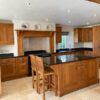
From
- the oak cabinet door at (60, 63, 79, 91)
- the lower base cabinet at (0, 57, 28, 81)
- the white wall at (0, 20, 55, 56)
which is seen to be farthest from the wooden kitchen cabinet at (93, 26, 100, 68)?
the lower base cabinet at (0, 57, 28, 81)

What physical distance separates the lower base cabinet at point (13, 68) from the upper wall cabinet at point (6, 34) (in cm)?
77

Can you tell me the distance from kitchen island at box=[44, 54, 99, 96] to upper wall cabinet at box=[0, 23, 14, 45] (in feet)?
7.35

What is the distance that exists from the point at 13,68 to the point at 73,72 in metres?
2.57

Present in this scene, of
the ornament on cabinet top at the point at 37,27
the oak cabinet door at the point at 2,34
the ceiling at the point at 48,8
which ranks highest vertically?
the ceiling at the point at 48,8

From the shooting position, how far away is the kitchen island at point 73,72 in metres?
3.39

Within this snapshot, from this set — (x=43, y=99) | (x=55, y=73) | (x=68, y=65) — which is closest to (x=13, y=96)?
(x=43, y=99)

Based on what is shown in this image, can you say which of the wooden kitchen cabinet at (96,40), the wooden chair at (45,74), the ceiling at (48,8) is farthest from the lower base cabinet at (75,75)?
the wooden kitchen cabinet at (96,40)

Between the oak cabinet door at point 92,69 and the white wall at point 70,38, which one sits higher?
the white wall at point 70,38

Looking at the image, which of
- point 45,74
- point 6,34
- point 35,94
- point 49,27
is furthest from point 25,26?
point 35,94

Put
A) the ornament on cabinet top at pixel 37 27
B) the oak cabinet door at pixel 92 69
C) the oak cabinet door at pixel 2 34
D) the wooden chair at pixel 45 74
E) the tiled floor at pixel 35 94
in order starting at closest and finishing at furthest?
the wooden chair at pixel 45 74 < the tiled floor at pixel 35 94 < the oak cabinet door at pixel 92 69 < the oak cabinet door at pixel 2 34 < the ornament on cabinet top at pixel 37 27

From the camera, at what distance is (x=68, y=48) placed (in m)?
7.70

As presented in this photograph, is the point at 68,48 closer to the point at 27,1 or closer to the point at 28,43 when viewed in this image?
the point at 28,43

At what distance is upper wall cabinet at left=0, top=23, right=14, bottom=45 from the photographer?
4990 mm

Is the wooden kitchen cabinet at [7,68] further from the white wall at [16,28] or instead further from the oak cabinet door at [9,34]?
the oak cabinet door at [9,34]
